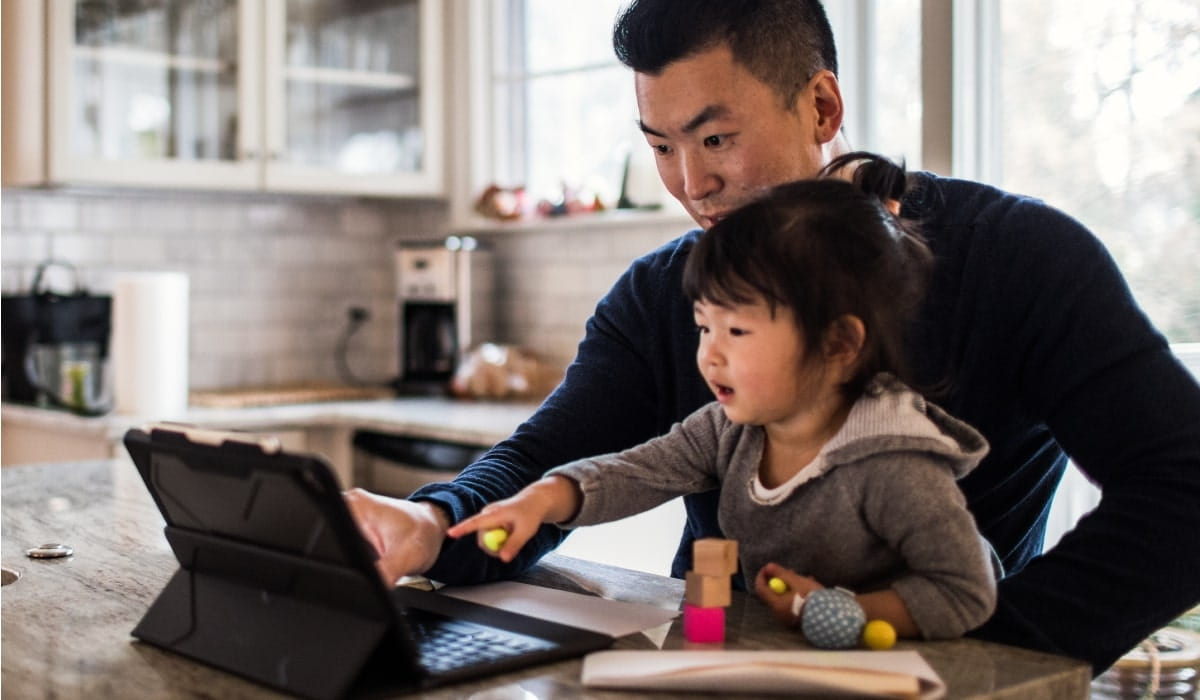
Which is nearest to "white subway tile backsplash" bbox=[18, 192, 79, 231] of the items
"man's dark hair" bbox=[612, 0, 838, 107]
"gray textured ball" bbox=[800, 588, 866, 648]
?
"man's dark hair" bbox=[612, 0, 838, 107]

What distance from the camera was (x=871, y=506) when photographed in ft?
4.00

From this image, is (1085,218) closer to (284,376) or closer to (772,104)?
(772,104)

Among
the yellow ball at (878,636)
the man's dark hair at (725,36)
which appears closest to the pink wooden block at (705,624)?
the yellow ball at (878,636)

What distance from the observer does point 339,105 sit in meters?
4.32

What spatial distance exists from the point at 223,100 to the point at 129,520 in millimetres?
2506

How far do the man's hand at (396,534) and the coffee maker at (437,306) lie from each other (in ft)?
9.49

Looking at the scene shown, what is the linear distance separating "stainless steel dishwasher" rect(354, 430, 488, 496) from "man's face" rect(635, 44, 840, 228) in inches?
71.1

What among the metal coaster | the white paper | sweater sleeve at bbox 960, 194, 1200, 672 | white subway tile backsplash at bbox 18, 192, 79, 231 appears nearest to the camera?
the white paper

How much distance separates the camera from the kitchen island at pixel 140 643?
3.43ft

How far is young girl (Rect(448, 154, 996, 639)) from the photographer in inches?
46.7

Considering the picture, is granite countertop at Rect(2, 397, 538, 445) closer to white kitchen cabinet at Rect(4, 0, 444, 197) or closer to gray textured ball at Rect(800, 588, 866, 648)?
white kitchen cabinet at Rect(4, 0, 444, 197)

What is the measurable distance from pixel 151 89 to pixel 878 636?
3414 millimetres

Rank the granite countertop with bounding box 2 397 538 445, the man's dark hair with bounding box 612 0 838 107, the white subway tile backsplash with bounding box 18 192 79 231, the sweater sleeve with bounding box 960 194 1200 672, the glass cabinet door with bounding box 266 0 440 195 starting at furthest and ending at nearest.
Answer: the glass cabinet door with bounding box 266 0 440 195 < the white subway tile backsplash with bounding box 18 192 79 231 < the granite countertop with bounding box 2 397 538 445 < the man's dark hair with bounding box 612 0 838 107 < the sweater sleeve with bounding box 960 194 1200 672

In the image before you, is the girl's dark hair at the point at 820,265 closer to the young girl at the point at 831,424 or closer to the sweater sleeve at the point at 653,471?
the young girl at the point at 831,424
